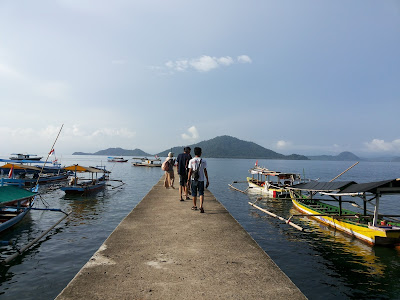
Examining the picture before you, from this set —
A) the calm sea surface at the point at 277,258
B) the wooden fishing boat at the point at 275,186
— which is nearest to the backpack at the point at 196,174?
the calm sea surface at the point at 277,258

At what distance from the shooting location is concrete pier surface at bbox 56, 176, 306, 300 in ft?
12.1

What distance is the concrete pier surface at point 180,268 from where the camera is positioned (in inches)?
145

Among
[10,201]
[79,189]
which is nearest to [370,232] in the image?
[10,201]

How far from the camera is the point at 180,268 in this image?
450 cm

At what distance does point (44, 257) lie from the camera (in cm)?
1027

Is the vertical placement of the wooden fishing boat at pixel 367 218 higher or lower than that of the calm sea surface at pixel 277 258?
higher

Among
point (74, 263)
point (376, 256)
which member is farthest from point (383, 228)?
point (74, 263)

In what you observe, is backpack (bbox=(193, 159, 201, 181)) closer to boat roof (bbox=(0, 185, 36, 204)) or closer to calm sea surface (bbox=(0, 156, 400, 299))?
calm sea surface (bbox=(0, 156, 400, 299))

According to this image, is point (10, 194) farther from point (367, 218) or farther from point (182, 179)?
point (367, 218)

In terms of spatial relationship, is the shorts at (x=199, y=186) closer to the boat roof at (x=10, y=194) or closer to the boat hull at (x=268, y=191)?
the boat roof at (x=10, y=194)

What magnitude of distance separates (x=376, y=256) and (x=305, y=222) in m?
6.87

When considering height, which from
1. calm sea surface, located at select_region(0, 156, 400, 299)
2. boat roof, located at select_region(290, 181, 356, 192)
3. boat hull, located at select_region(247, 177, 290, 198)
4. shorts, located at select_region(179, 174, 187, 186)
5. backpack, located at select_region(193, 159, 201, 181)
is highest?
backpack, located at select_region(193, 159, 201, 181)

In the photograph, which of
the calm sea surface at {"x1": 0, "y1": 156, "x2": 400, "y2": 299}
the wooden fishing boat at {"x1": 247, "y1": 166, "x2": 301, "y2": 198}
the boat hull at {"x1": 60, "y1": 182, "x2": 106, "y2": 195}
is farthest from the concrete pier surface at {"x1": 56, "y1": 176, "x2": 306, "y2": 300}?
the boat hull at {"x1": 60, "y1": 182, "x2": 106, "y2": 195}

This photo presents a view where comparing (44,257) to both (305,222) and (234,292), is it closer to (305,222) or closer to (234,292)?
(234,292)
